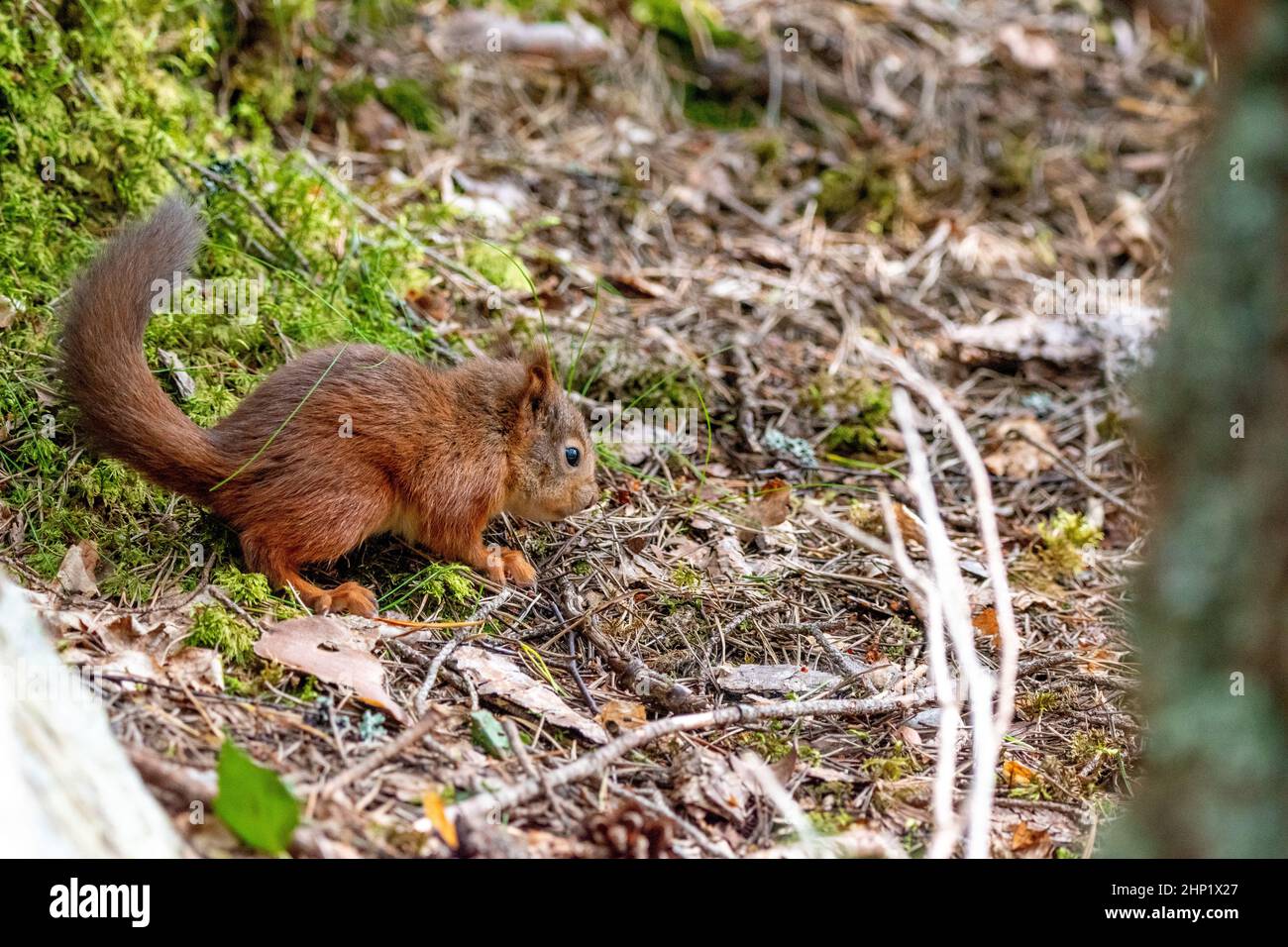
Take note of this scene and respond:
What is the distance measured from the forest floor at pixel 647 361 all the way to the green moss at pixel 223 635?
0.03 feet

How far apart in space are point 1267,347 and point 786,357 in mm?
3641

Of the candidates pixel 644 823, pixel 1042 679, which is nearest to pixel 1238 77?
pixel 644 823

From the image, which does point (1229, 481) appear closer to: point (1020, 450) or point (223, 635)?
point (223, 635)

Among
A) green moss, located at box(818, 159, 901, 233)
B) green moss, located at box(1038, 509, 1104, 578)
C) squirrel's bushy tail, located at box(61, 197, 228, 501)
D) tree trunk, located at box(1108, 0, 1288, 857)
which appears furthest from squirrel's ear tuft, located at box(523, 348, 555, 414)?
green moss, located at box(818, 159, 901, 233)

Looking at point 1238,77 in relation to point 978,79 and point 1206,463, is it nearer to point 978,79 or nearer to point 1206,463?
point 1206,463

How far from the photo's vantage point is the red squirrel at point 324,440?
3.21 metres

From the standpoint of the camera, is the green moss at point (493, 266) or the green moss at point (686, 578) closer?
the green moss at point (686, 578)

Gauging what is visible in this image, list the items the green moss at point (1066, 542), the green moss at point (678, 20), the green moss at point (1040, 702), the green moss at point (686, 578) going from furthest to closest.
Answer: the green moss at point (678, 20), the green moss at point (1066, 542), the green moss at point (686, 578), the green moss at point (1040, 702)

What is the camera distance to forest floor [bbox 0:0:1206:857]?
286 centimetres

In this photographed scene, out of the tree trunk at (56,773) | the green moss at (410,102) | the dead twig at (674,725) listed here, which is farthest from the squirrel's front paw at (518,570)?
the green moss at (410,102)

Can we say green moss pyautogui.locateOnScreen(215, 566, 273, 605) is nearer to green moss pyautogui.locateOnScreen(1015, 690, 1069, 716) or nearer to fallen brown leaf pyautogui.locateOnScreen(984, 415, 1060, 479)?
green moss pyautogui.locateOnScreen(1015, 690, 1069, 716)

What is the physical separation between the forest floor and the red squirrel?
0.19 m

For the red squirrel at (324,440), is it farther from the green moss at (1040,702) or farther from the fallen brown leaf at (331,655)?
the green moss at (1040,702)

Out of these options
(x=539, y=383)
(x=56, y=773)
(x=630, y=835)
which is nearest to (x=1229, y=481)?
(x=630, y=835)
